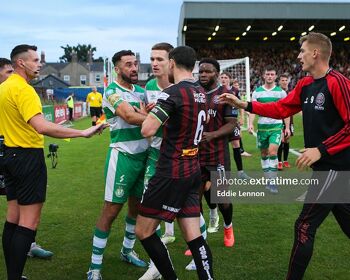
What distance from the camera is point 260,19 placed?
31734mm

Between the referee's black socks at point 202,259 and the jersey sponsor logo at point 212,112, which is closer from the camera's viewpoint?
the referee's black socks at point 202,259

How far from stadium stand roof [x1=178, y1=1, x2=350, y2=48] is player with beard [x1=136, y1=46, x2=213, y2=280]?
85.2ft

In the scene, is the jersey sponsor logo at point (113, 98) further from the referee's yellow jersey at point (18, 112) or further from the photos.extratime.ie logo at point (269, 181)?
the photos.extratime.ie logo at point (269, 181)

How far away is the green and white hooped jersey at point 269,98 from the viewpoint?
840cm

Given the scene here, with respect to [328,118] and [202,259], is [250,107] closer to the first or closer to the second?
[328,118]

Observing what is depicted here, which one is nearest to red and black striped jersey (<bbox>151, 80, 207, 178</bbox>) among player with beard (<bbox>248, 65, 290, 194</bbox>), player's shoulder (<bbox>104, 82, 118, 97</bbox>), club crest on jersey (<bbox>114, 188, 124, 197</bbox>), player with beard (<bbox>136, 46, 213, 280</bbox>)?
player with beard (<bbox>136, 46, 213, 280</bbox>)

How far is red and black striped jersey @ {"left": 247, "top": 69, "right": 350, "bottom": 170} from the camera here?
148 inches

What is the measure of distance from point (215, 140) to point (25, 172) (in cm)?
226

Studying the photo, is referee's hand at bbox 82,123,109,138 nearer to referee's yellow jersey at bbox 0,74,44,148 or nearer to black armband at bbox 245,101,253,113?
referee's yellow jersey at bbox 0,74,44,148

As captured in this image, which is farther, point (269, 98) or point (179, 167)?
point (269, 98)

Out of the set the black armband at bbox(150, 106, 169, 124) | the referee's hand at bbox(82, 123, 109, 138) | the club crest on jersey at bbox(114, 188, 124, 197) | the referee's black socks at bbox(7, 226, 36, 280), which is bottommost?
the referee's black socks at bbox(7, 226, 36, 280)

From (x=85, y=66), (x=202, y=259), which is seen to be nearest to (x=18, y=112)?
(x=202, y=259)

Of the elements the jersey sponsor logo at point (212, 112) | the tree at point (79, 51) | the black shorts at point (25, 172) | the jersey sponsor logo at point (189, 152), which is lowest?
the black shorts at point (25, 172)

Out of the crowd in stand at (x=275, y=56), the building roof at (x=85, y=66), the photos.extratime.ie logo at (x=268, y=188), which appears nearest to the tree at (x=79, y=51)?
the building roof at (x=85, y=66)
